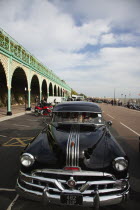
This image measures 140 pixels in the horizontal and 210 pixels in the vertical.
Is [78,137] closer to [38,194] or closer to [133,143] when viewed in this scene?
[38,194]

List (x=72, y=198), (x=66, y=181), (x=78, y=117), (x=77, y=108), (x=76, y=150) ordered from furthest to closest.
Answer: (x=77, y=108) → (x=78, y=117) → (x=76, y=150) → (x=66, y=181) → (x=72, y=198)

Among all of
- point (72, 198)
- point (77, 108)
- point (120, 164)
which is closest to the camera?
point (72, 198)

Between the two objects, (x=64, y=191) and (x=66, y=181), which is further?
(x=66, y=181)

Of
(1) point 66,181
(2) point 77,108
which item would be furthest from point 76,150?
(2) point 77,108

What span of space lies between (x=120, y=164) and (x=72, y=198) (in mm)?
973

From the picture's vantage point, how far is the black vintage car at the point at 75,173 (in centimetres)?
244

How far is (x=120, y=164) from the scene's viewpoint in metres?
2.66

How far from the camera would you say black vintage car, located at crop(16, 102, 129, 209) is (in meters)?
2.44

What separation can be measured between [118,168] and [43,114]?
49.0ft

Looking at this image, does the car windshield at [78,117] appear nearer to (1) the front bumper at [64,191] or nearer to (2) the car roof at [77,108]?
(2) the car roof at [77,108]

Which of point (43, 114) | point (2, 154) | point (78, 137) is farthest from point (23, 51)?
point (78, 137)

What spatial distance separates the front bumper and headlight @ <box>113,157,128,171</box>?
0.19m

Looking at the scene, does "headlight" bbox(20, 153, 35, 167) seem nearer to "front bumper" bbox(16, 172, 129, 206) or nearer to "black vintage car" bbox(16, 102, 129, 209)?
"black vintage car" bbox(16, 102, 129, 209)

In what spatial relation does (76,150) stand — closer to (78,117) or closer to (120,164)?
(120,164)
